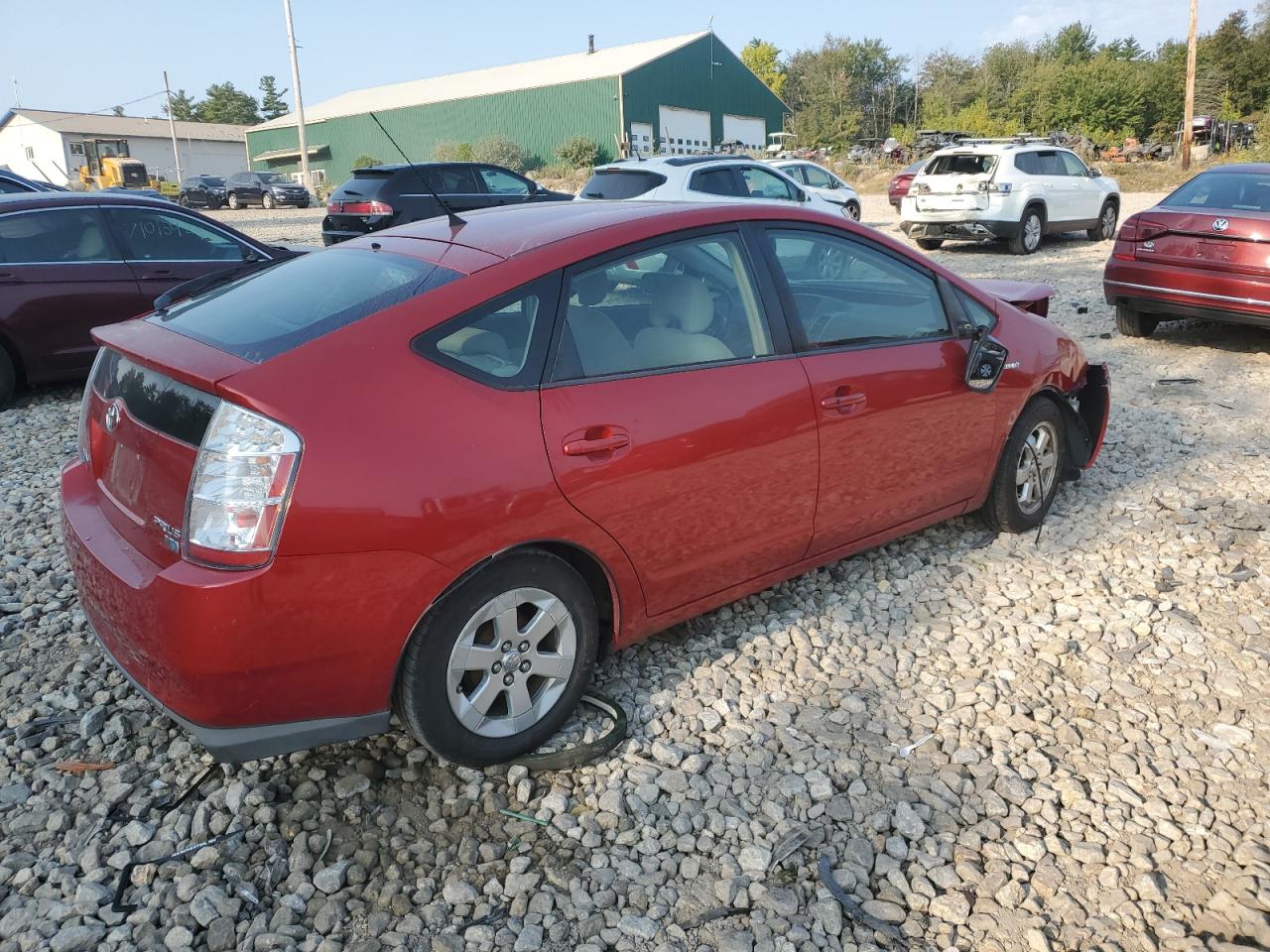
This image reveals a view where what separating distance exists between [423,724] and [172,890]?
0.75m

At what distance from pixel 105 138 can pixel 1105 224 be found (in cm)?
6594

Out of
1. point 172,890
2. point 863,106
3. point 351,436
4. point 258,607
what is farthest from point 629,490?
point 863,106

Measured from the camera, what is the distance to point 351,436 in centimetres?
258

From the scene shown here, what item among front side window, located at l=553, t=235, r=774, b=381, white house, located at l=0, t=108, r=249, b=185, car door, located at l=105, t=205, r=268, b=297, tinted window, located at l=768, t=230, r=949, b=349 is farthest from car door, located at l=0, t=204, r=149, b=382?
white house, located at l=0, t=108, r=249, b=185

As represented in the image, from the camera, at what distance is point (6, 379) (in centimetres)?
730

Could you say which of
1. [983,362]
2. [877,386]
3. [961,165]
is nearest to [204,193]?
[961,165]

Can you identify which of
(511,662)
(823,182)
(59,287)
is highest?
(823,182)

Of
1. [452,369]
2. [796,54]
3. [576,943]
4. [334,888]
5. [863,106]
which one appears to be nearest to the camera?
[576,943]

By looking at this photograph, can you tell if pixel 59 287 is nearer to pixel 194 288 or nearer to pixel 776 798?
pixel 194 288

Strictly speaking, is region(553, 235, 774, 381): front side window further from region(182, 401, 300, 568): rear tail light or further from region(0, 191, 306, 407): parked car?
region(0, 191, 306, 407): parked car

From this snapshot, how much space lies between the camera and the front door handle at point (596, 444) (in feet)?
9.62

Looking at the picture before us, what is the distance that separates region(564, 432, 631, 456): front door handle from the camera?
9.62 feet

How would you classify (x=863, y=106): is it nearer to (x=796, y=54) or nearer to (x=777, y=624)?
(x=796, y=54)

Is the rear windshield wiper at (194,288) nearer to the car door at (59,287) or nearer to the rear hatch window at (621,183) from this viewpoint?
the car door at (59,287)
